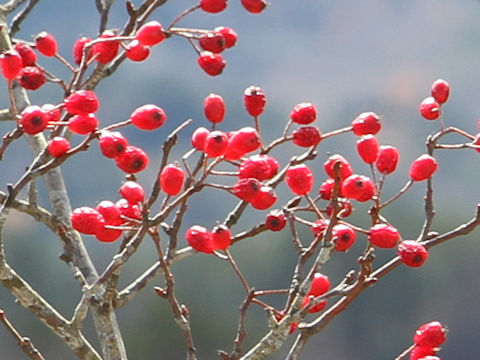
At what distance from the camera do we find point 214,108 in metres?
1.07

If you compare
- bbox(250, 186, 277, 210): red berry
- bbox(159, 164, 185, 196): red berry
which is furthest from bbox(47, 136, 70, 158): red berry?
bbox(250, 186, 277, 210): red berry

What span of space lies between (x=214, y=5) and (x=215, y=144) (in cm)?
32

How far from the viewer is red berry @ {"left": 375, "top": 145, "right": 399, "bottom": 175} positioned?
1.07 meters

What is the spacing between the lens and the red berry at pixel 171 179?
0.96 meters

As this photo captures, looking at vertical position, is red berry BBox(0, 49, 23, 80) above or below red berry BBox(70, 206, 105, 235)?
above

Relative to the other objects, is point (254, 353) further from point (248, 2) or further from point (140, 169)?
point (248, 2)

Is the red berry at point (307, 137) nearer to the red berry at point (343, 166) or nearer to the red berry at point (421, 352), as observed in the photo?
the red berry at point (343, 166)

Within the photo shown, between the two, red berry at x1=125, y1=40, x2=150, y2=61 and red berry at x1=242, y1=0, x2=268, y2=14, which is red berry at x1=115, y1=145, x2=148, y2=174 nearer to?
red berry at x1=125, y1=40, x2=150, y2=61

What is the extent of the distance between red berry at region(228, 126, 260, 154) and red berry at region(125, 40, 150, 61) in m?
0.23

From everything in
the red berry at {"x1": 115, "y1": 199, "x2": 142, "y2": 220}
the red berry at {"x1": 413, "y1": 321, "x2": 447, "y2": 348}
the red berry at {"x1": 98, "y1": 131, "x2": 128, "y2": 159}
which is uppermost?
the red berry at {"x1": 98, "y1": 131, "x2": 128, "y2": 159}

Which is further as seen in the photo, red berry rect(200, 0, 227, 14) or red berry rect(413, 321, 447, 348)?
red berry rect(200, 0, 227, 14)

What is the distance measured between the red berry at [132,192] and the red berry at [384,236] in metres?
0.29

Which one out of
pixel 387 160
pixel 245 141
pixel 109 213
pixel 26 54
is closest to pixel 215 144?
pixel 245 141

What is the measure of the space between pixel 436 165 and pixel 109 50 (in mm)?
484
